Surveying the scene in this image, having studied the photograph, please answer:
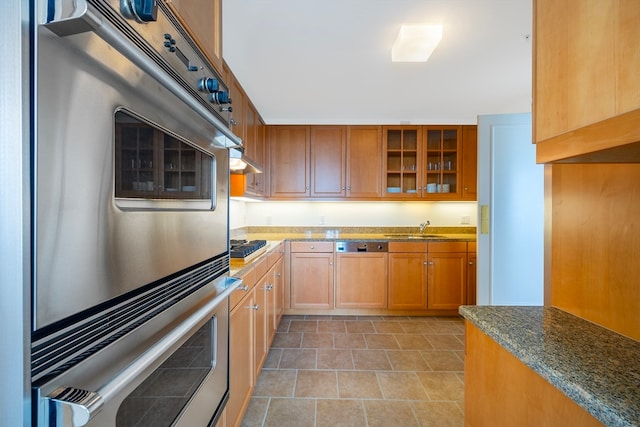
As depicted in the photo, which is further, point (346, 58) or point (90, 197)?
point (346, 58)

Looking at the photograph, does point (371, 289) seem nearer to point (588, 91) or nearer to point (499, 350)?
point (499, 350)

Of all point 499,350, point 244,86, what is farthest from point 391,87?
point 499,350

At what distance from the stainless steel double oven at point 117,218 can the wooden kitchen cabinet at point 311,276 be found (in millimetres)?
2361

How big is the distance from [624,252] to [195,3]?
1552 mm

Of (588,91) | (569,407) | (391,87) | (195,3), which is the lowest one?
Result: (569,407)

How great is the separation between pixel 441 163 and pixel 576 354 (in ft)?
10.4

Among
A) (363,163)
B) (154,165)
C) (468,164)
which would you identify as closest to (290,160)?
A: (363,163)

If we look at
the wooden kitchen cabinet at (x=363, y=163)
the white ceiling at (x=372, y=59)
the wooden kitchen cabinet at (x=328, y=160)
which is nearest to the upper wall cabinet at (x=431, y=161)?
the wooden kitchen cabinet at (x=363, y=163)

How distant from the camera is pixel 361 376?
2061 millimetres

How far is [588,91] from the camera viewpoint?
695 millimetres

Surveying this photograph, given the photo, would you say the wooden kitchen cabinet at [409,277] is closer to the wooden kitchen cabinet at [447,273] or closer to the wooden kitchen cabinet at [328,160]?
the wooden kitchen cabinet at [447,273]

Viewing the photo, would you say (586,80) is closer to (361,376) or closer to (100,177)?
(100,177)

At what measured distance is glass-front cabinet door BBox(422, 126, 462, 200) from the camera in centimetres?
353

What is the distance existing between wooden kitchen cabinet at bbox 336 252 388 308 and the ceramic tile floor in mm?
257
